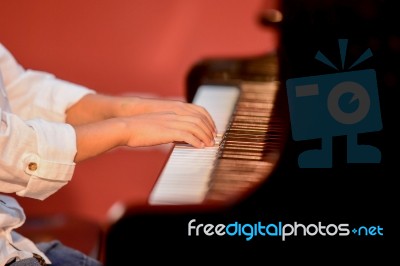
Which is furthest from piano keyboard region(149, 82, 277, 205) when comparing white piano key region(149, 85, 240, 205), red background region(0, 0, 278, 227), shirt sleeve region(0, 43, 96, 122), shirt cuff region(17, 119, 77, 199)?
red background region(0, 0, 278, 227)

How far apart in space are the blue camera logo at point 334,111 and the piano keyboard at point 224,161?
0.18 ft

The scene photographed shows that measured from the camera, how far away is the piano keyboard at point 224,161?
3.51 ft

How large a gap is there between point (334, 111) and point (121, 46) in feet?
4.75

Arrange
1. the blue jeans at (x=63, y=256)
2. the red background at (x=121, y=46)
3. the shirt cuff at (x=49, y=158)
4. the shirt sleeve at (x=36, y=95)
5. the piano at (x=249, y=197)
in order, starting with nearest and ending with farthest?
the piano at (x=249, y=197) < the shirt cuff at (x=49, y=158) < the blue jeans at (x=63, y=256) < the shirt sleeve at (x=36, y=95) < the red background at (x=121, y=46)

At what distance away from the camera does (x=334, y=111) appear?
4.09ft

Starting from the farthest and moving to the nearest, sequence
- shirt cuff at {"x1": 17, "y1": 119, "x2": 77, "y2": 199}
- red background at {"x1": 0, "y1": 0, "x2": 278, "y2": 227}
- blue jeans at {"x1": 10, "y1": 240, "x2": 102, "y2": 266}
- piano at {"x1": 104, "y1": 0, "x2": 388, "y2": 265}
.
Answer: red background at {"x1": 0, "y1": 0, "x2": 278, "y2": 227}
blue jeans at {"x1": 10, "y1": 240, "x2": 102, "y2": 266}
shirt cuff at {"x1": 17, "y1": 119, "x2": 77, "y2": 199}
piano at {"x1": 104, "y1": 0, "x2": 388, "y2": 265}

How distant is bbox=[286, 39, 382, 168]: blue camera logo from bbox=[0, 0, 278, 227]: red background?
4.13ft

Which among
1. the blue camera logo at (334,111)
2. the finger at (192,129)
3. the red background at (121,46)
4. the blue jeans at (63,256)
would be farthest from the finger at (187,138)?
the red background at (121,46)

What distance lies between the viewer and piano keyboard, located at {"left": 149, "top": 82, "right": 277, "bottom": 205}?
1068 mm

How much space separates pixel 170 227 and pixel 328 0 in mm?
701

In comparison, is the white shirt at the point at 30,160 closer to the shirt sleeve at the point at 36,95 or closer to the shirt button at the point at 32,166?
the shirt button at the point at 32,166

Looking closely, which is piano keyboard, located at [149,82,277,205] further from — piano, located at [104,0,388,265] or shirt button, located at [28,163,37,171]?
shirt button, located at [28,163,37,171]

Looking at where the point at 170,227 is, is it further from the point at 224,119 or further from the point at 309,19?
the point at 309,19

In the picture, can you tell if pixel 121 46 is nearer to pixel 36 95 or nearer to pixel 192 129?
pixel 36 95
